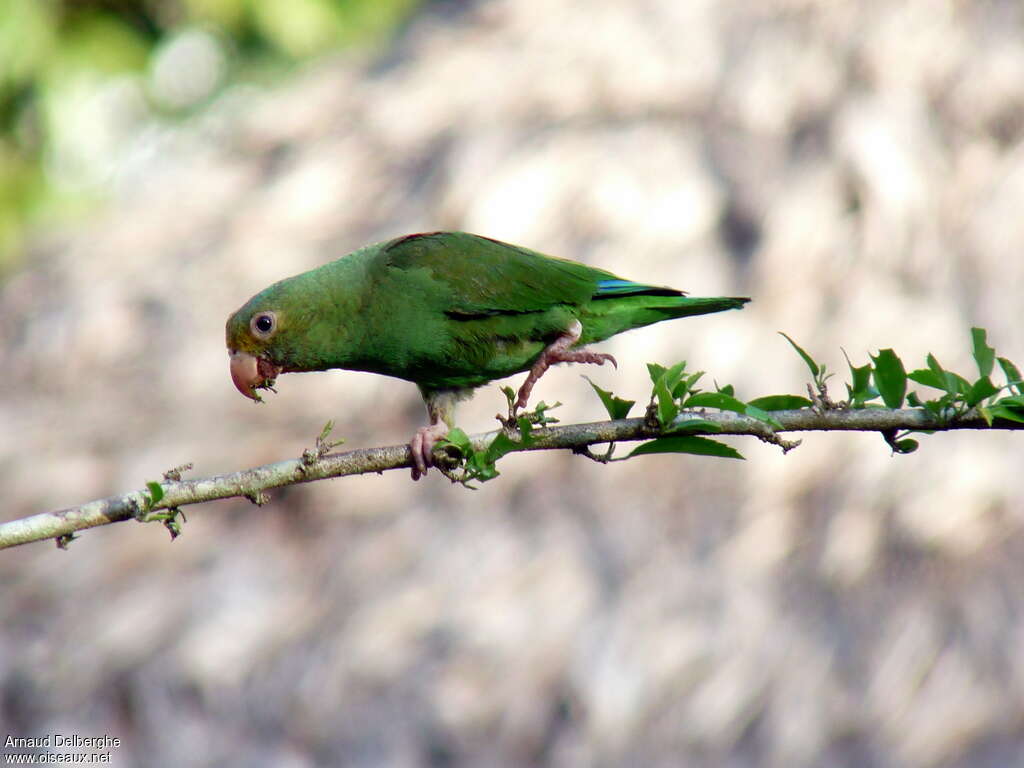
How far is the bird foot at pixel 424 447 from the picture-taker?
3.33 metres

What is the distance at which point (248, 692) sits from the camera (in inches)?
315

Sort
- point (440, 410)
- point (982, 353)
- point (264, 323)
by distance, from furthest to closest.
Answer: point (440, 410) < point (264, 323) < point (982, 353)

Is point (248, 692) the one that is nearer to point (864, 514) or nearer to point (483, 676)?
point (483, 676)

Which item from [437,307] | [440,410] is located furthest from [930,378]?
[440,410]

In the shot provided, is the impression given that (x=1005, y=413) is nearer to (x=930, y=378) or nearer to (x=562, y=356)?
(x=930, y=378)

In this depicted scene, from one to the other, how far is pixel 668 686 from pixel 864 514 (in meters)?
1.82

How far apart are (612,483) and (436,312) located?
5071 millimetres

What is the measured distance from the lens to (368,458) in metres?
3.01

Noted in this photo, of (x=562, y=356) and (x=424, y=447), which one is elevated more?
(x=562, y=356)

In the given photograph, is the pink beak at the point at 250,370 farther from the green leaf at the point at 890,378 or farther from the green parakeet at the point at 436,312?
the green leaf at the point at 890,378

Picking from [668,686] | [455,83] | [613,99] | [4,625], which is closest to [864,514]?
[668,686]

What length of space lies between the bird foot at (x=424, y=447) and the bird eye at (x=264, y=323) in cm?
57

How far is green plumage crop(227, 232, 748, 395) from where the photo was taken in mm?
3613

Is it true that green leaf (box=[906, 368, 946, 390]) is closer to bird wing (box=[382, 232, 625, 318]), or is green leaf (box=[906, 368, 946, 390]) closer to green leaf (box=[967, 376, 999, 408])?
green leaf (box=[967, 376, 999, 408])
